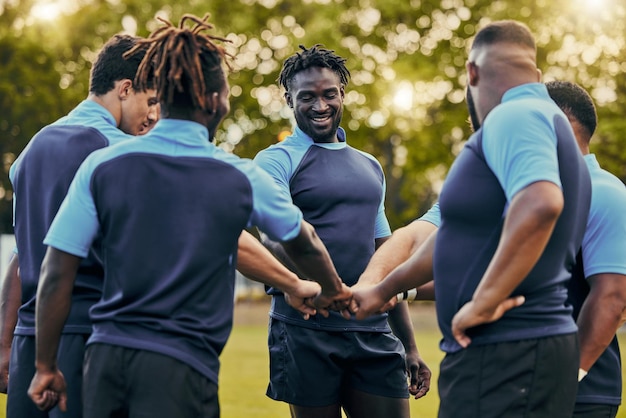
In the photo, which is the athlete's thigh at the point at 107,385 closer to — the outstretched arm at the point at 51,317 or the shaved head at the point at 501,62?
the outstretched arm at the point at 51,317

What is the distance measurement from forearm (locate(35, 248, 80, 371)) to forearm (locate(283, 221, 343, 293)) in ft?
3.40

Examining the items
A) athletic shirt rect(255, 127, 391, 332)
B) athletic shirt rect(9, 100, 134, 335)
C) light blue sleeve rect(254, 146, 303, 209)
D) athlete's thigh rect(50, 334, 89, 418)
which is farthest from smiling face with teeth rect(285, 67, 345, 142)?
athlete's thigh rect(50, 334, 89, 418)

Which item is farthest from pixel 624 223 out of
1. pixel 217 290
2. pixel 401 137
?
pixel 401 137

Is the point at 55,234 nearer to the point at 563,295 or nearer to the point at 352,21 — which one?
the point at 563,295

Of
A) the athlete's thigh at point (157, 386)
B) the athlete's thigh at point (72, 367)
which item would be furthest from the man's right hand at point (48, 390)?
the athlete's thigh at point (157, 386)

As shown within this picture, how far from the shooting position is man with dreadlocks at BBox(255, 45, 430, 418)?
5.77 m

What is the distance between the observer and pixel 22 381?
4.64 m

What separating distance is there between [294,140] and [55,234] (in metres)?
2.43

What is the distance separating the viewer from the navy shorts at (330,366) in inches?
227

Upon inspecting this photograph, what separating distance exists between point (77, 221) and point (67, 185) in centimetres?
74

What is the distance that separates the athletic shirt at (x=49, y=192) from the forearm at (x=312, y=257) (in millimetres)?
943

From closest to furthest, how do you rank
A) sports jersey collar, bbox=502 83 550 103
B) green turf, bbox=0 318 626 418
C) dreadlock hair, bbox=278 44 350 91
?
sports jersey collar, bbox=502 83 550 103 → dreadlock hair, bbox=278 44 350 91 → green turf, bbox=0 318 626 418

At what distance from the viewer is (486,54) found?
4145 millimetres

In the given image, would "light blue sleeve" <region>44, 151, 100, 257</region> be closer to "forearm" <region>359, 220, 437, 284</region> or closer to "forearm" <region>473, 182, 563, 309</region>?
"forearm" <region>473, 182, 563, 309</region>
